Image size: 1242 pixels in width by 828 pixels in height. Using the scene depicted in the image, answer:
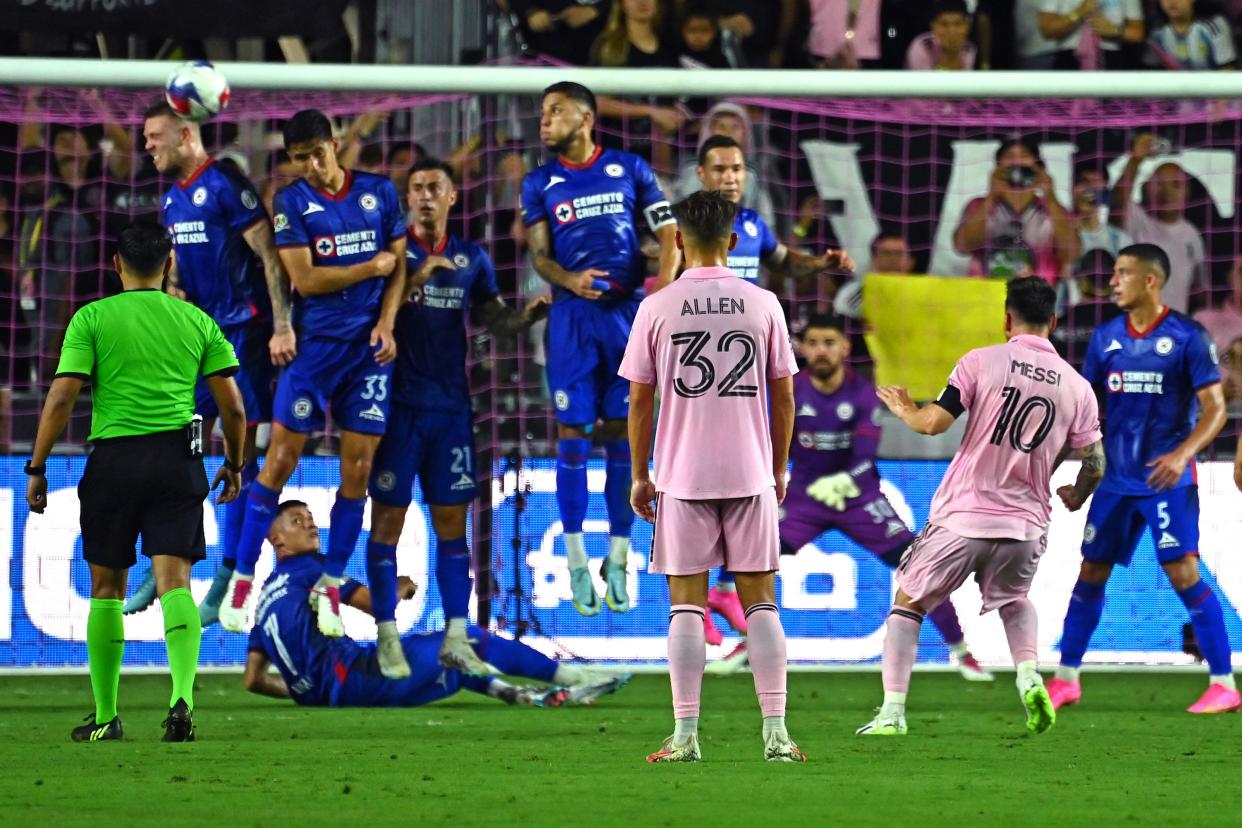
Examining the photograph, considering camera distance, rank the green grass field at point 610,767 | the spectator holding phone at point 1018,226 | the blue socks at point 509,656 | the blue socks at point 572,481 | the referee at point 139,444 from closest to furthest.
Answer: the green grass field at point 610,767, the referee at point 139,444, the blue socks at point 509,656, the blue socks at point 572,481, the spectator holding phone at point 1018,226

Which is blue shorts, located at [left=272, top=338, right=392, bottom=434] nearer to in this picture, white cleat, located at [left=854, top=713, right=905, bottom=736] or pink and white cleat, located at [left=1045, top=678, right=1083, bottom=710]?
white cleat, located at [left=854, top=713, right=905, bottom=736]

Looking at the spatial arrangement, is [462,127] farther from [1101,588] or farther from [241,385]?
[1101,588]

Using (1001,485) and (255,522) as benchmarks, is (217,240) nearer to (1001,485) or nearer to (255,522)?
(255,522)

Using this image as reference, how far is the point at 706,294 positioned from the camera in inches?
273

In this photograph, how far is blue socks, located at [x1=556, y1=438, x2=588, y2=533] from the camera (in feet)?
36.4

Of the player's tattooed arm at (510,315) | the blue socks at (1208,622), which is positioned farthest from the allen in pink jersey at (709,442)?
the blue socks at (1208,622)

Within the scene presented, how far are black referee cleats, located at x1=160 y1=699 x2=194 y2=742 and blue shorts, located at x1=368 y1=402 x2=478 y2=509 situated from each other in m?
2.93

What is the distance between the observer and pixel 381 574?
10711 millimetres

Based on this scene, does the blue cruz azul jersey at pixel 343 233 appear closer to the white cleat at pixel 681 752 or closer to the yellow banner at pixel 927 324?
the yellow banner at pixel 927 324

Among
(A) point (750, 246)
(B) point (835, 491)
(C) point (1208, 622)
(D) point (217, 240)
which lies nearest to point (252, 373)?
(D) point (217, 240)

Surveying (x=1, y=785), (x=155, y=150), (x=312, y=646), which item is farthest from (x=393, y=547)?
(x=1, y=785)

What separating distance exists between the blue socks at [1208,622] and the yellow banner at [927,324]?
2677mm

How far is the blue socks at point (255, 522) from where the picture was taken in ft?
34.7

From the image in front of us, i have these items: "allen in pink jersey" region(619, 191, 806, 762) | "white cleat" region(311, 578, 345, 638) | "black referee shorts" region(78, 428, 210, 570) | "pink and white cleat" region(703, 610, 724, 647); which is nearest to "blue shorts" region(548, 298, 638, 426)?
"white cleat" region(311, 578, 345, 638)
